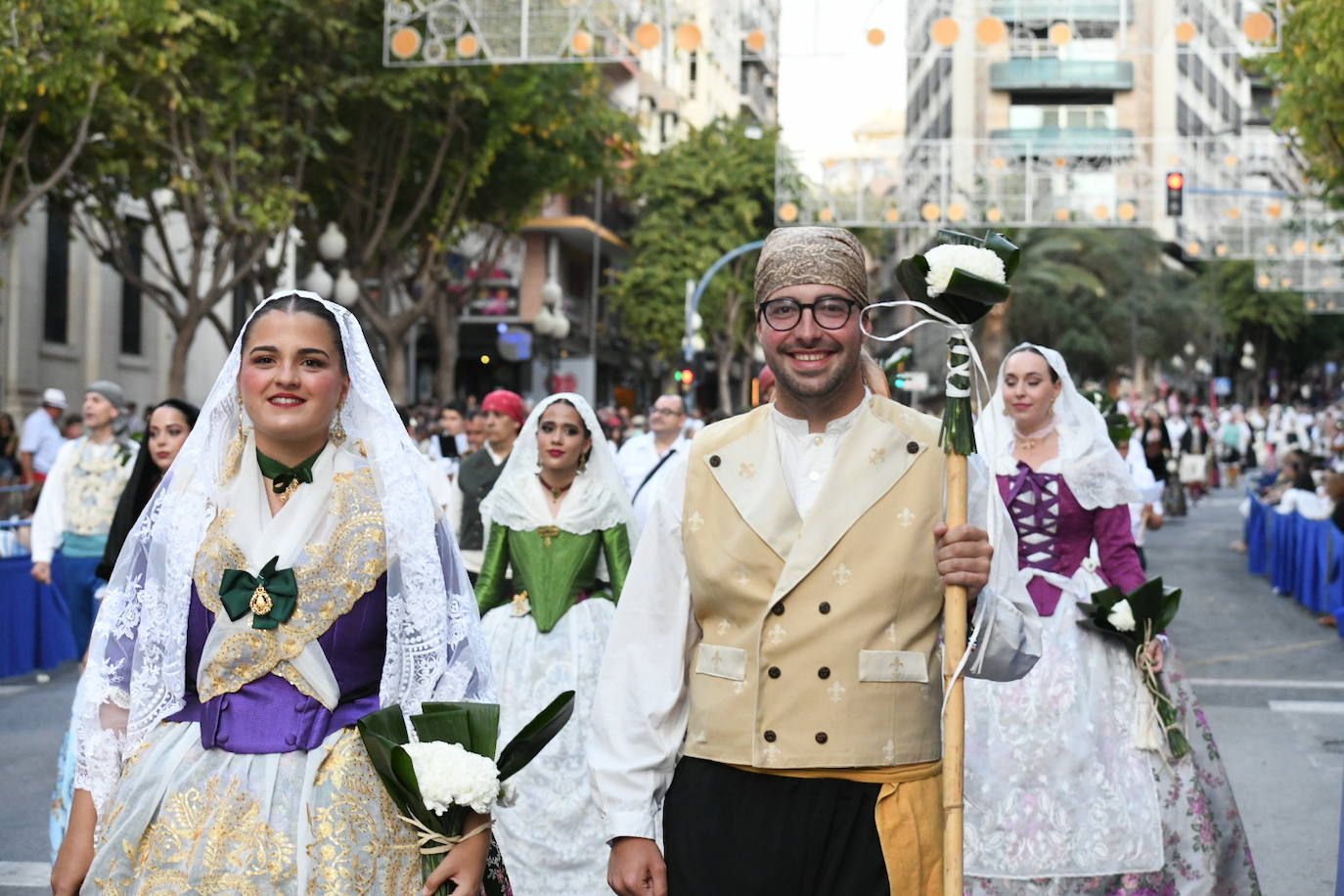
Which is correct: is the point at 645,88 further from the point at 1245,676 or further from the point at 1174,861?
the point at 1174,861

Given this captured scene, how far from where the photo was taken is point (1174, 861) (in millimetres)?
6344

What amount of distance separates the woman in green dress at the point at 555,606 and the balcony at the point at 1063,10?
1363 centimetres

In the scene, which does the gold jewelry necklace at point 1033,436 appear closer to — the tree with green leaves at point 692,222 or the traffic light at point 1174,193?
the traffic light at point 1174,193

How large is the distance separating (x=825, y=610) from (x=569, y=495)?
4.67 metres

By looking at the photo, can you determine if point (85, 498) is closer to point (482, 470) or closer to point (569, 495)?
point (482, 470)

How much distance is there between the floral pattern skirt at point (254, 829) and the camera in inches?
139

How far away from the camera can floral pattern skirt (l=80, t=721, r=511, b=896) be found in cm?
353

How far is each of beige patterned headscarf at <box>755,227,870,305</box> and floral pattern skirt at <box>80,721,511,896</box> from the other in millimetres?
1328

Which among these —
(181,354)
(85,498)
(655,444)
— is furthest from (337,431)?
(181,354)

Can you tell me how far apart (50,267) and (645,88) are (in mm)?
32454

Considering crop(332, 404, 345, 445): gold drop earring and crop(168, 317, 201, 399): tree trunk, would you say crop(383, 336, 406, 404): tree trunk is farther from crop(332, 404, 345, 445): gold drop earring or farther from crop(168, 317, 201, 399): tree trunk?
crop(332, 404, 345, 445): gold drop earring

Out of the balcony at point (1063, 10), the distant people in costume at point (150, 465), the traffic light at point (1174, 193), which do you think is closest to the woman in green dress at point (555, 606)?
the distant people in costume at point (150, 465)

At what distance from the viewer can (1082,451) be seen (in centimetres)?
678

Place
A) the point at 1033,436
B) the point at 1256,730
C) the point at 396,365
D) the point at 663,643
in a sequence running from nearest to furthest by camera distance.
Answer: the point at 663,643 → the point at 1033,436 → the point at 1256,730 → the point at 396,365
